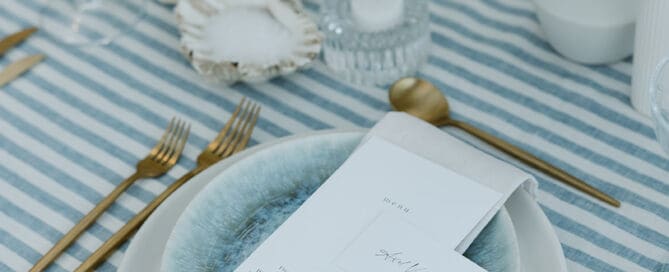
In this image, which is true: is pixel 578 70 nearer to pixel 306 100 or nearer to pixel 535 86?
pixel 535 86

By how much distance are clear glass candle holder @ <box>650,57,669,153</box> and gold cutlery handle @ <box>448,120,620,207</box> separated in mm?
77

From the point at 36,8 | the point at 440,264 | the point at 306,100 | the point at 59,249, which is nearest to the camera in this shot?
the point at 440,264

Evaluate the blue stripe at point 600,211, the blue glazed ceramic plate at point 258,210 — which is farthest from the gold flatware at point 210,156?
the blue stripe at point 600,211

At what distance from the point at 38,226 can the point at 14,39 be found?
225 millimetres

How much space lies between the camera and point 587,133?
72 cm

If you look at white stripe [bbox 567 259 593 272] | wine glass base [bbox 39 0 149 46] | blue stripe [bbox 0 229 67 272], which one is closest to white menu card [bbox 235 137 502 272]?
white stripe [bbox 567 259 593 272]

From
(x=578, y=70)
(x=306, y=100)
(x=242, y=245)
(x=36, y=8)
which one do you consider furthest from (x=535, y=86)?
(x=36, y=8)

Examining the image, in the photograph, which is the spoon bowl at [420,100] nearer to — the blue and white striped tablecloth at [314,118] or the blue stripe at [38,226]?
the blue and white striped tablecloth at [314,118]

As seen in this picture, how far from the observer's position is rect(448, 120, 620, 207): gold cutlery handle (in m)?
0.67

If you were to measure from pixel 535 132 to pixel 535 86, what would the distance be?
0.17ft

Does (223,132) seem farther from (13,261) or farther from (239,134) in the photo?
(13,261)

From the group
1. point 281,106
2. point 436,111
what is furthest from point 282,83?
point 436,111

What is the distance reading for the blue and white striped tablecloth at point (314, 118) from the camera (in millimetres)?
673

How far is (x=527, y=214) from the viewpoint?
0.59 metres
